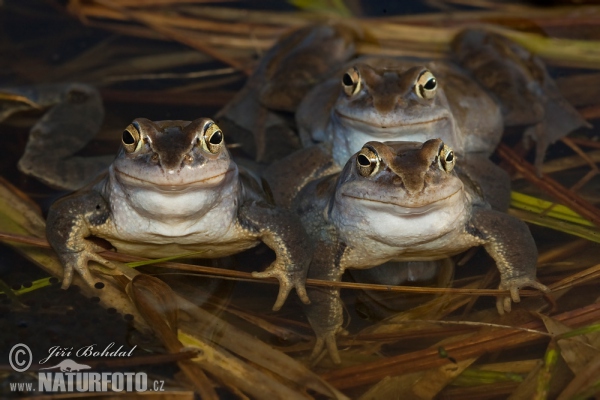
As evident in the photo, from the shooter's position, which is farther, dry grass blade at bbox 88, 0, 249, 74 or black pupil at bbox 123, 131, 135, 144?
dry grass blade at bbox 88, 0, 249, 74

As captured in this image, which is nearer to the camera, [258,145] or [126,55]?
[258,145]

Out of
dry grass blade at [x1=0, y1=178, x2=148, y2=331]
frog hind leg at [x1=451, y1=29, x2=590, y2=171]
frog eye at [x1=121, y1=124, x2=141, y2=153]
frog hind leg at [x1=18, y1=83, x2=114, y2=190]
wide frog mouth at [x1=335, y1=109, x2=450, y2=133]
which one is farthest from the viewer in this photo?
frog hind leg at [x1=451, y1=29, x2=590, y2=171]

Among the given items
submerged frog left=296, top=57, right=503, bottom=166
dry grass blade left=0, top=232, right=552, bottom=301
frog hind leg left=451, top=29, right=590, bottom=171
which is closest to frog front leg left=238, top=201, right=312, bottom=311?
dry grass blade left=0, top=232, right=552, bottom=301

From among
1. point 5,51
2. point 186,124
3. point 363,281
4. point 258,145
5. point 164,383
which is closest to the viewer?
point 164,383

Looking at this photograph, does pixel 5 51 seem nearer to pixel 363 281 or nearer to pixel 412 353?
pixel 363 281

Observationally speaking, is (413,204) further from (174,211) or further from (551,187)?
(551,187)

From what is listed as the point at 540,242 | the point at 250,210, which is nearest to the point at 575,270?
the point at 540,242

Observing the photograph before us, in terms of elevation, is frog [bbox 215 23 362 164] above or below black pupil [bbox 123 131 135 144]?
above

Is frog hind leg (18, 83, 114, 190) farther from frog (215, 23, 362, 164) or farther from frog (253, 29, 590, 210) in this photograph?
frog (253, 29, 590, 210)
